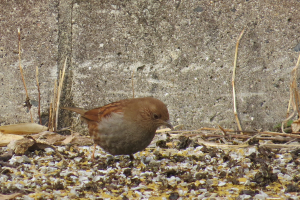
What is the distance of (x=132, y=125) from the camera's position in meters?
3.63

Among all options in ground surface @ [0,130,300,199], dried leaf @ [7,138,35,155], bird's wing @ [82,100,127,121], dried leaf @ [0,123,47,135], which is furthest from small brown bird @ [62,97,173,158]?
dried leaf @ [0,123,47,135]

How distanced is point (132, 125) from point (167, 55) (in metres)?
1.05

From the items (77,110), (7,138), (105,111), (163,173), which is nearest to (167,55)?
(105,111)

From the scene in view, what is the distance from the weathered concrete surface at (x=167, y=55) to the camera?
4.30 meters

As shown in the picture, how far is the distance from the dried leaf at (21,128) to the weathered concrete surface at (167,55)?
183 millimetres

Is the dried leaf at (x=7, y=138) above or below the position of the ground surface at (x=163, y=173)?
above

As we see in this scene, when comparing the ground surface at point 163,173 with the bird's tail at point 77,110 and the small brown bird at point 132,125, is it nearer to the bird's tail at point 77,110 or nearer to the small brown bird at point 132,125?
the small brown bird at point 132,125

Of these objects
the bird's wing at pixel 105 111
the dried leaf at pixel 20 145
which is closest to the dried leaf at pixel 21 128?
the dried leaf at pixel 20 145

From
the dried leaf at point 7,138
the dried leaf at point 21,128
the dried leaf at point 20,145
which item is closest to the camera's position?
the dried leaf at point 20,145

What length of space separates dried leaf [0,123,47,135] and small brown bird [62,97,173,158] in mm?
885

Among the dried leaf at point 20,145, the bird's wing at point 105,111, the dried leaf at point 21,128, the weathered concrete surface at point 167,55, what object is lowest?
the dried leaf at point 20,145

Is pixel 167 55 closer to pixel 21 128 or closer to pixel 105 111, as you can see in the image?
pixel 105 111

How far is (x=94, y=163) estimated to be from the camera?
3.64 meters

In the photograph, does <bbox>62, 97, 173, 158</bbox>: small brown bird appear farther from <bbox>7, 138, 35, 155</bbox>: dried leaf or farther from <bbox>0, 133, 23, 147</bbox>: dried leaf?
<bbox>0, 133, 23, 147</bbox>: dried leaf
